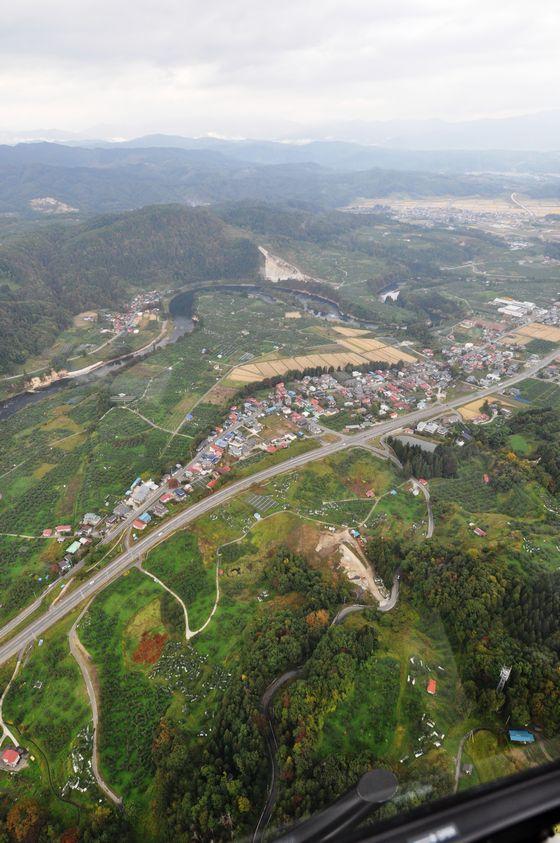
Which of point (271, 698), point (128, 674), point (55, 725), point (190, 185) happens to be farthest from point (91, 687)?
point (190, 185)

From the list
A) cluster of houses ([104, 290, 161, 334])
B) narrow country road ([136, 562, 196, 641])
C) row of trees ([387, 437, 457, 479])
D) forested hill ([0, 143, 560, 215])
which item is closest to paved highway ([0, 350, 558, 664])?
narrow country road ([136, 562, 196, 641])

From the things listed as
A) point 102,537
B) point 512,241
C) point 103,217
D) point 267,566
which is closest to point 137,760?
point 267,566

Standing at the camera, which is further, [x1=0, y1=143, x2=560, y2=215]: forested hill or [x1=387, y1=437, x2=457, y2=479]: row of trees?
[x1=0, y1=143, x2=560, y2=215]: forested hill

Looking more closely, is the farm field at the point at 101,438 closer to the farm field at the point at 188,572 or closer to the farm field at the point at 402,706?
the farm field at the point at 188,572

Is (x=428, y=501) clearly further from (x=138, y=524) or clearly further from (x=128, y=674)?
(x=128, y=674)

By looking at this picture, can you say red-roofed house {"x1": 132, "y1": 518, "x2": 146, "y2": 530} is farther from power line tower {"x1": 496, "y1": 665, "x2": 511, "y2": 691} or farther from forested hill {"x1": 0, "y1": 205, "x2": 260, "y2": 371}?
forested hill {"x1": 0, "y1": 205, "x2": 260, "y2": 371}

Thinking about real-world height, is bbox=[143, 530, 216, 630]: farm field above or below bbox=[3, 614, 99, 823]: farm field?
above

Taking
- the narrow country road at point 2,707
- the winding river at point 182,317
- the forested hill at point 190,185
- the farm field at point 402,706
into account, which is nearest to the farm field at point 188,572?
the narrow country road at point 2,707
